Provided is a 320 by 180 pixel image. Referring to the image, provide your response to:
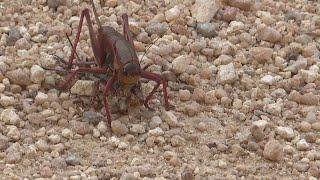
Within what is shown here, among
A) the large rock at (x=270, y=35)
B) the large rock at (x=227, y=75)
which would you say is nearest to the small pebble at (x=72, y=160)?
the large rock at (x=227, y=75)

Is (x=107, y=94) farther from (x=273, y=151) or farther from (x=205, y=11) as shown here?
(x=205, y=11)

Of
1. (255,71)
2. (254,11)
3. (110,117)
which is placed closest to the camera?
(110,117)

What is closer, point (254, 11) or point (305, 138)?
point (305, 138)

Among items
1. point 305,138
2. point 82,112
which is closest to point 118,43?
Answer: point 82,112

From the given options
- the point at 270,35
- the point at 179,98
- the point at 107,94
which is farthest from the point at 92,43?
the point at 270,35

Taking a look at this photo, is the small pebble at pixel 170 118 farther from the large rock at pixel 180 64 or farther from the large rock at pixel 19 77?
the large rock at pixel 19 77

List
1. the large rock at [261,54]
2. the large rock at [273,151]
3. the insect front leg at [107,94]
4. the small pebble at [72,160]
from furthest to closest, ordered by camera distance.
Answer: the large rock at [261,54] < the insect front leg at [107,94] < the large rock at [273,151] < the small pebble at [72,160]

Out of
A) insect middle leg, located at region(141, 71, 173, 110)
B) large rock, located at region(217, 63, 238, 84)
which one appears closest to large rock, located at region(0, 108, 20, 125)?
insect middle leg, located at region(141, 71, 173, 110)

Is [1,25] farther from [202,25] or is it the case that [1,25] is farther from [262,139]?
[262,139]
